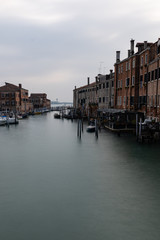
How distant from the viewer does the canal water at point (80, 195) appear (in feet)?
34.3

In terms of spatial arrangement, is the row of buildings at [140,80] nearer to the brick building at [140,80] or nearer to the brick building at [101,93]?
the brick building at [140,80]

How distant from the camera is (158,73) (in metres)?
32.3

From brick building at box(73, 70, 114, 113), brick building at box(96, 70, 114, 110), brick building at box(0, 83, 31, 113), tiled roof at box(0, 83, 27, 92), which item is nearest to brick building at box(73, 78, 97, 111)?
brick building at box(73, 70, 114, 113)

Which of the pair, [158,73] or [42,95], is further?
[42,95]

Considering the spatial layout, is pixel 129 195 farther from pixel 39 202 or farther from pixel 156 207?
pixel 39 202

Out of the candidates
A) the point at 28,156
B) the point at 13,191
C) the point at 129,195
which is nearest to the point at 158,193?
the point at 129,195

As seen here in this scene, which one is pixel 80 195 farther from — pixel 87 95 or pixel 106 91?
pixel 87 95

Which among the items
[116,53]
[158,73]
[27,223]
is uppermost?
[116,53]

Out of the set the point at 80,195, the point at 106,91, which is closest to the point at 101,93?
the point at 106,91

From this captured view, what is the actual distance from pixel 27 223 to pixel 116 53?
149 ft

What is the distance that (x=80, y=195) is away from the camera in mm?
14328

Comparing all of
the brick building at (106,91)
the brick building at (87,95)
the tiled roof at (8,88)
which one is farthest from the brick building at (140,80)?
the tiled roof at (8,88)

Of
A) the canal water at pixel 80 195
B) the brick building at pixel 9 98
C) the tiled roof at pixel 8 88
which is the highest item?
the tiled roof at pixel 8 88

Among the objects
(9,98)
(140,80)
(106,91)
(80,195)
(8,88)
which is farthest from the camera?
(8,88)
